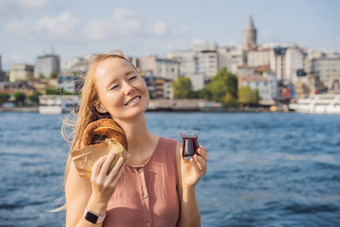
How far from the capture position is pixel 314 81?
240 ft

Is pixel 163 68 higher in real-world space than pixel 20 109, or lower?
higher

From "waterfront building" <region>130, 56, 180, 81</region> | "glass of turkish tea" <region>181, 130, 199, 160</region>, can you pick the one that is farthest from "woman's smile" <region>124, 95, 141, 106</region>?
"waterfront building" <region>130, 56, 180, 81</region>

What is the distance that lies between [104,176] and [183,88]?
225 feet

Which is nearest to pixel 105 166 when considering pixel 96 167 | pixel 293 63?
pixel 96 167

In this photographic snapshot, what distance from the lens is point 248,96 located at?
64.3 metres

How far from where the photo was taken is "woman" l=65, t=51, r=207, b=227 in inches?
60.3

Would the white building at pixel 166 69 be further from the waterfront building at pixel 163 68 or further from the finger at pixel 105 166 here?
the finger at pixel 105 166

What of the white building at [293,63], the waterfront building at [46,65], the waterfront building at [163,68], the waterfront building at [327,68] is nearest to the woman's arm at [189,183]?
the white building at [293,63]

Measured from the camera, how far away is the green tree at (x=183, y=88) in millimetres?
69438

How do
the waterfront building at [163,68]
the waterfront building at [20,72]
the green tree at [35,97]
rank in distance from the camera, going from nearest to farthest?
the green tree at [35,97], the waterfront building at [163,68], the waterfront building at [20,72]

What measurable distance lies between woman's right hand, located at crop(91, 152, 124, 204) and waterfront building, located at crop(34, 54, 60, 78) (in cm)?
10062

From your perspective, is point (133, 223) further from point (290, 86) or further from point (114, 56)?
point (290, 86)

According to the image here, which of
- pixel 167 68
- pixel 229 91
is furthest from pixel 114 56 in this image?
pixel 167 68

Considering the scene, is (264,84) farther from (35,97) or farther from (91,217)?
(91,217)
